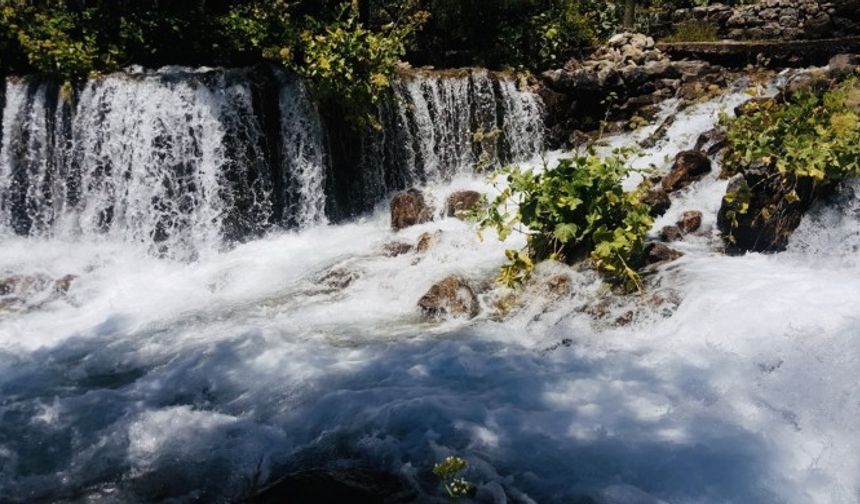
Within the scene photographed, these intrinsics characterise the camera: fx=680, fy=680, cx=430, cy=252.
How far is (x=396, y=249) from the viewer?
8.90 m

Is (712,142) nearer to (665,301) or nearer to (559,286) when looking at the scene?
(559,286)

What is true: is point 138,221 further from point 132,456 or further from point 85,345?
point 132,456

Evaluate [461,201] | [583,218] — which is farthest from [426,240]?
[583,218]

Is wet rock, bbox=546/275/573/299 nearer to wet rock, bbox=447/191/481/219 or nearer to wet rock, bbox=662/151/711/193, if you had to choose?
wet rock, bbox=662/151/711/193

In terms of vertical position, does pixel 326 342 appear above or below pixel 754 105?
below

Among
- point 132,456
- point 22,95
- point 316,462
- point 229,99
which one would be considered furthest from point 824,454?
point 22,95

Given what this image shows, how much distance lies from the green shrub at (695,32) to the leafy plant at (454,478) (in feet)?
42.6

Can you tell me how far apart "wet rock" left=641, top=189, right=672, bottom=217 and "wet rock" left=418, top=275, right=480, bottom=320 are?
111 inches

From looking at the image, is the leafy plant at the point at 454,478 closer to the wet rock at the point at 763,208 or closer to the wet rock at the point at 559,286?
the wet rock at the point at 559,286

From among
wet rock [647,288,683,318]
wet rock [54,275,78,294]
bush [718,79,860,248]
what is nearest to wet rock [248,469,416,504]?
wet rock [647,288,683,318]

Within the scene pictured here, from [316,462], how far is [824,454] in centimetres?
310

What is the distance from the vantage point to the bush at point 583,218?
6.80 m

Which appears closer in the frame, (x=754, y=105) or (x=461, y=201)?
(x=754, y=105)

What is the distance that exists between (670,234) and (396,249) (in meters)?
3.39
